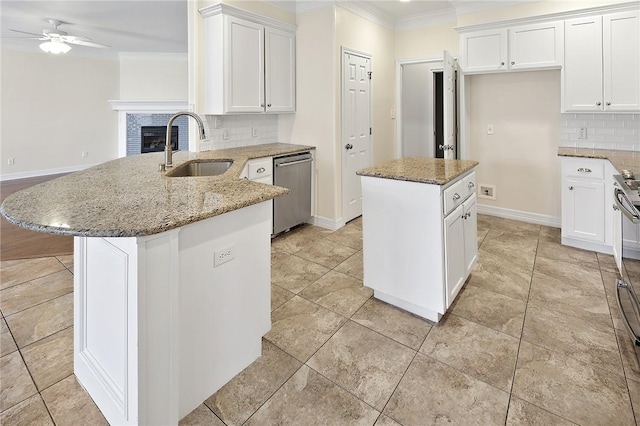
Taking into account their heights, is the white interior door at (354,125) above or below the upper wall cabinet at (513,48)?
below

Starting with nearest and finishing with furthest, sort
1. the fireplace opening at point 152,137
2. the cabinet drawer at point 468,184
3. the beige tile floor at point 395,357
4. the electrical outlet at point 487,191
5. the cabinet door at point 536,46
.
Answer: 1. the beige tile floor at point 395,357
2. the cabinet drawer at point 468,184
3. the cabinet door at point 536,46
4. the electrical outlet at point 487,191
5. the fireplace opening at point 152,137

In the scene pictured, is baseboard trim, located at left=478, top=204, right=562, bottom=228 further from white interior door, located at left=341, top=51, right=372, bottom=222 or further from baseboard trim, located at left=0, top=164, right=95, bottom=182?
baseboard trim, located at left=0, top=164, right=95, bottom=182

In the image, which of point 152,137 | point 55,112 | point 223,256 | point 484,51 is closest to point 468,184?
point 223,256

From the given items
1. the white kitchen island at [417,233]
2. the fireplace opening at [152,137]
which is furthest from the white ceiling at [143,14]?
the white kitchen island at [417,233]

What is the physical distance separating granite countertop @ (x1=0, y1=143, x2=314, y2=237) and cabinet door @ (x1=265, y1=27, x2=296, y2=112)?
6.85ft

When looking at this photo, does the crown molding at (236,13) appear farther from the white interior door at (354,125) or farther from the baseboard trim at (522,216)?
the baseboard trim at (522,216)

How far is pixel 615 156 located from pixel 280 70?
3.45 meters

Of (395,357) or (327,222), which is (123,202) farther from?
(327,222)

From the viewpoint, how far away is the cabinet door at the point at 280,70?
3.86 metres

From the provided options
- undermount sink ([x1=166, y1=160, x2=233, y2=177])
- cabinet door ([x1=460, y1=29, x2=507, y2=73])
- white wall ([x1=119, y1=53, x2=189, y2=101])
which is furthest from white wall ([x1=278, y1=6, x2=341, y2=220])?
white wall ([x1=119, y1=53, x2=189, y2=101])

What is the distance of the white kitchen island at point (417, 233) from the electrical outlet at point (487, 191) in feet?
7.31

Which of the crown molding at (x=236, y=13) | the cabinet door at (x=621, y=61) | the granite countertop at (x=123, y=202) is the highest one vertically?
the crown molding at (x=236, y=13)

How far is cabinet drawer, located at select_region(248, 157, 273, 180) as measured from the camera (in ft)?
11.0

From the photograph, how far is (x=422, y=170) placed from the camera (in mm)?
2363
